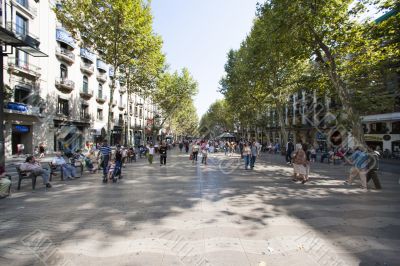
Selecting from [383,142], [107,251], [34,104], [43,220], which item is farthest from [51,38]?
[383,142]

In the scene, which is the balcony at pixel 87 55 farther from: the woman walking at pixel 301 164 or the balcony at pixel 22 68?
the woman walking at pixel 301 164

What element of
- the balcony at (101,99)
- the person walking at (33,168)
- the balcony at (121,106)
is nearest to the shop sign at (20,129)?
the balcony at (101,99)

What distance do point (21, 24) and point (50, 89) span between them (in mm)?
5922

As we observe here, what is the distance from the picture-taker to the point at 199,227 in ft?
16.2

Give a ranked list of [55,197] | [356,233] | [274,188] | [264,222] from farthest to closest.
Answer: [274,188], [55,197], [264,222], [356,233]

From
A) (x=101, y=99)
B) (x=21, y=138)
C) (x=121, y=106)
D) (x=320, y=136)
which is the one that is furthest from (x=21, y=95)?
(x=320, y=136)

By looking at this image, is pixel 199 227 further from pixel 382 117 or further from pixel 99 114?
pixel 99 114

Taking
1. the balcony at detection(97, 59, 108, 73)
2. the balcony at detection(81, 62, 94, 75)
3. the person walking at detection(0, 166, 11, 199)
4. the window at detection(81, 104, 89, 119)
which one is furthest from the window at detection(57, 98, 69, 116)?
the person walking at detection(0, 166, 11, 199)

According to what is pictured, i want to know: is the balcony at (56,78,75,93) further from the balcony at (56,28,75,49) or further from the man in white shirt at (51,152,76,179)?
the man in white shirt at (51,152,76,179)

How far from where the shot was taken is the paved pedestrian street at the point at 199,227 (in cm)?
376

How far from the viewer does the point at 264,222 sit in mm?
5250

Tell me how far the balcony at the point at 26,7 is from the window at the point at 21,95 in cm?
638

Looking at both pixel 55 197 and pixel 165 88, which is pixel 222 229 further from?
pixel 165 88

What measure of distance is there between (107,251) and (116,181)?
655 cm
